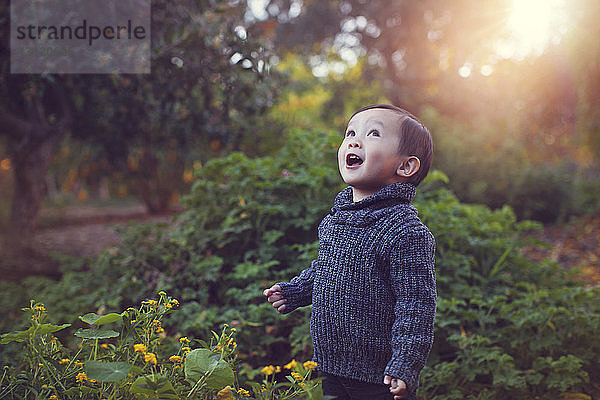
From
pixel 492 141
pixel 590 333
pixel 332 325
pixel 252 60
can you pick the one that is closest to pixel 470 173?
pixel 492 141

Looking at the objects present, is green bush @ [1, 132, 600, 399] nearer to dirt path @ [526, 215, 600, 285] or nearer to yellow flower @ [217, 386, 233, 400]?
yellow flower @ [217, 386, 233, 400]

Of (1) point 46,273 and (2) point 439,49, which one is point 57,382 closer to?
(1) point 46,273

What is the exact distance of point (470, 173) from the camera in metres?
8.06

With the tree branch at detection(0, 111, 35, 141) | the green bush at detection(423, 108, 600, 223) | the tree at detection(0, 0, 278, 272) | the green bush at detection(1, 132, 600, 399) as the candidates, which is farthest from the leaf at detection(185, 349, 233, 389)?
the green bush at detection(423, 108, 600, 223)

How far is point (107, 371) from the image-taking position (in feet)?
4.68

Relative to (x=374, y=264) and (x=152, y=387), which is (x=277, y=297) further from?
(x=152, y=387)

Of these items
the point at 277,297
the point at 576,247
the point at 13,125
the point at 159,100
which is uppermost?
the point at 159,100

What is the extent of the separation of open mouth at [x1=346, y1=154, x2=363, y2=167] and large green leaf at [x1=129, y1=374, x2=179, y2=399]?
33.7 inches

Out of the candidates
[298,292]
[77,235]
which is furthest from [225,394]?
[77,235]

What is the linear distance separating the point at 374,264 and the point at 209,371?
1.91 feet

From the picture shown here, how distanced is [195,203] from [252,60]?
1378 mm

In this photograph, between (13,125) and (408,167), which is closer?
(408,167)

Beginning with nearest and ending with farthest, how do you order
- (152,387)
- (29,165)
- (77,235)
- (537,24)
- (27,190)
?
(152,387)
(29,165)
(27,190)
(537,24)
(77,235)

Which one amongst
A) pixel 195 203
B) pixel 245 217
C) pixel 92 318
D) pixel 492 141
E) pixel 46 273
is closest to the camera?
pixel 92 318
